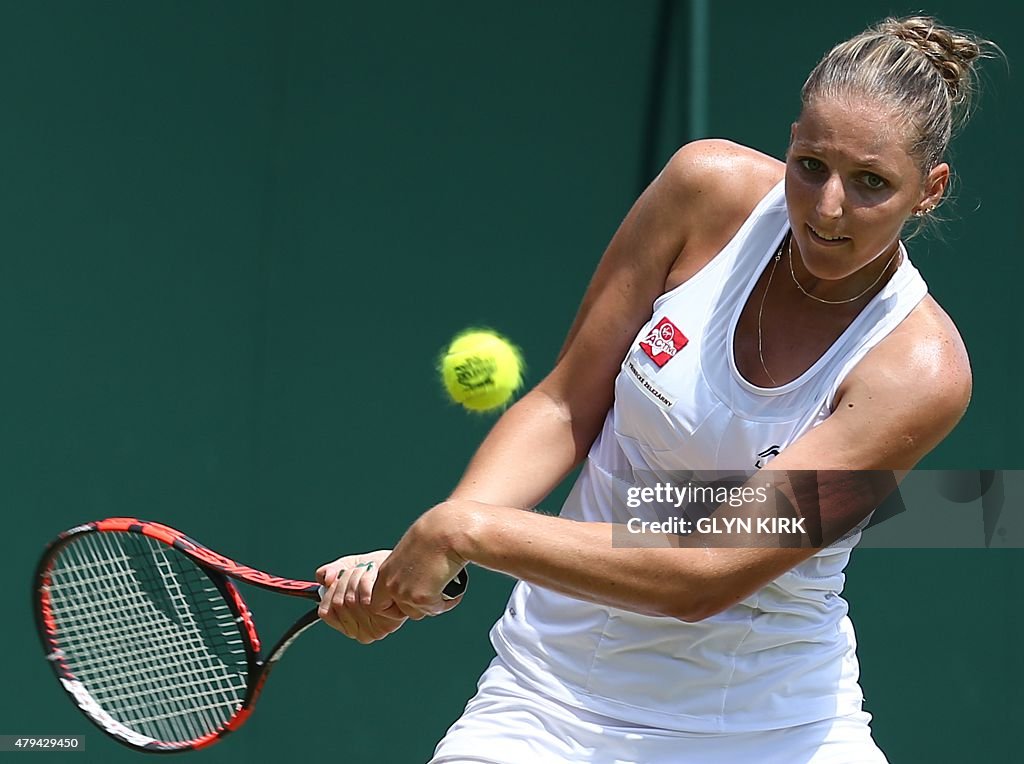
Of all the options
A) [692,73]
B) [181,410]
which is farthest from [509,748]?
[692,73]

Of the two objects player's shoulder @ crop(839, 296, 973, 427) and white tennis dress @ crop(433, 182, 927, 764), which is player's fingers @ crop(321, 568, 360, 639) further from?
player's shoulder @ crop(839, 296, 973, 427)

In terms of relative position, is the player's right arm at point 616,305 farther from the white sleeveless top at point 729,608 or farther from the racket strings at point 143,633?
the racket strings at point 143,633

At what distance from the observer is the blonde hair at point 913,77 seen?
206 cm

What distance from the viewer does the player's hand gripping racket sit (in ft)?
8.57

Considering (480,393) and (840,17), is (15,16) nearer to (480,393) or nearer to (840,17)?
(480,393)

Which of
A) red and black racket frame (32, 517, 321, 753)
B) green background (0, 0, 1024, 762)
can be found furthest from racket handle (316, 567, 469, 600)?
green background (0, 0, 1024, 762)

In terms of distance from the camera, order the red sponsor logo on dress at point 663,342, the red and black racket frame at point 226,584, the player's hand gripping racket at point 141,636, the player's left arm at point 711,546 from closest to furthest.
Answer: the player's left arm at point 711,546
the red sponsor logo on dress at point 663,342
the red and black racket frame at point 226,584
the player's hand gripping racket at point 141,636

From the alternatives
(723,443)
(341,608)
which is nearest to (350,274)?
(341,608)

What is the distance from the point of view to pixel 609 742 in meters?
2.19

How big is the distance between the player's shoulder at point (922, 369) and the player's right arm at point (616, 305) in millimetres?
329

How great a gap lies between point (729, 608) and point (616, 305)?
525 mm

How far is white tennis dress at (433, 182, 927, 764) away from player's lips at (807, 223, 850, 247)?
130 mm

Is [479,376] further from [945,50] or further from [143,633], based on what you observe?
[945,50]

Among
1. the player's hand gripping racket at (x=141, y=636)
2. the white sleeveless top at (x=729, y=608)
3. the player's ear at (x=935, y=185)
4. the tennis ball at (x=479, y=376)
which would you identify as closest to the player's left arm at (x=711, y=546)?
the white sleeveless top at (x=729, y=608)
